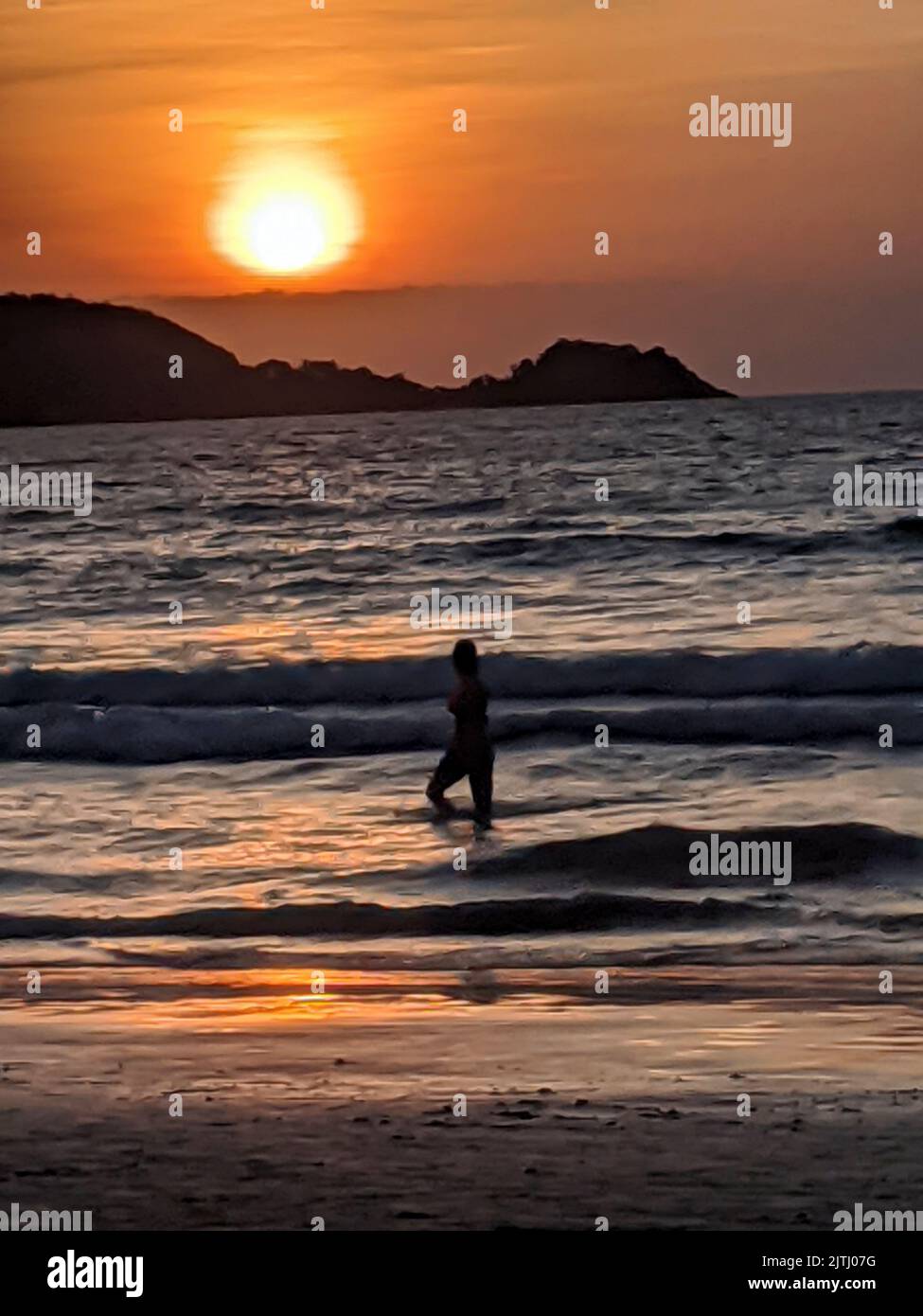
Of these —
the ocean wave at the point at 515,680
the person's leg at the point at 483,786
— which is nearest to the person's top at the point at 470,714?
the person's leg at the point at 483,786

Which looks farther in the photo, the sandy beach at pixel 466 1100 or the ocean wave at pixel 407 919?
the ocean wave at pixel 407 919

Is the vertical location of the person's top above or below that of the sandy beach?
above

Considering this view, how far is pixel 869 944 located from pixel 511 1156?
3.95 metres

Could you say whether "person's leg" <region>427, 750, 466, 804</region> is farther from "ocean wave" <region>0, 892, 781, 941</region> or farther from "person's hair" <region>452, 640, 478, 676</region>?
"ocean wave" <region>0, 892, 781, 941</region>

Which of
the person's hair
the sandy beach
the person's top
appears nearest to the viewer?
the sandy beach

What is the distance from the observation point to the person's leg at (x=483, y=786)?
43.3ft

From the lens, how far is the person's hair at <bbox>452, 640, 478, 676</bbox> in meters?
13.1

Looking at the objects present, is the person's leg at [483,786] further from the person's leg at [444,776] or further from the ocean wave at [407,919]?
the ocean wave at [407,919]

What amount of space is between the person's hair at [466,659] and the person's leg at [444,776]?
2.15 ft

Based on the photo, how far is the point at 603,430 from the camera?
71.2 metres

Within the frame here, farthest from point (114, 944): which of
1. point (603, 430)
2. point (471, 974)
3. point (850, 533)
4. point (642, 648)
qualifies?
point (603, 430)

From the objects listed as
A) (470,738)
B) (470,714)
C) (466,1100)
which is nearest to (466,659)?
(470,714)

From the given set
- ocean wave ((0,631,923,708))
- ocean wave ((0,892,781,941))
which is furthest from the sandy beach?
ocean wave ((0,631,923,708))
